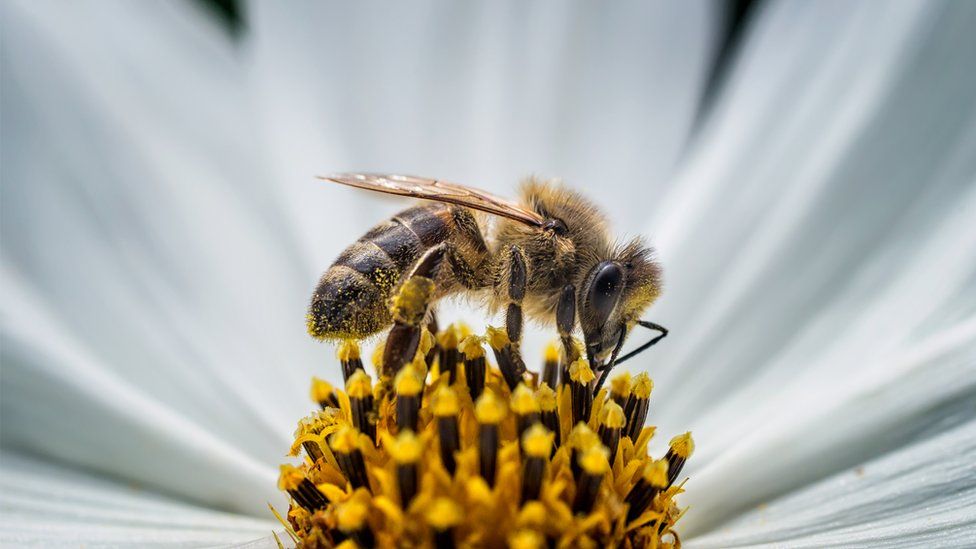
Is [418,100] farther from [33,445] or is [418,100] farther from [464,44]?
[33,445]

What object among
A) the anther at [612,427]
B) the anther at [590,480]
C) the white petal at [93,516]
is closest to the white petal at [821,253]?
the anther at [612,427]

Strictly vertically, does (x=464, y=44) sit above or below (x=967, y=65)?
above

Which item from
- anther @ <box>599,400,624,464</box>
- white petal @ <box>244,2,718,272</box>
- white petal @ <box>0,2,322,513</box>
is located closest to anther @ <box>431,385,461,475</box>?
anther @ <box>599,400,624,464</box>

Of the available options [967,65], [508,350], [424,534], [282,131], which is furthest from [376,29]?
[424,534]

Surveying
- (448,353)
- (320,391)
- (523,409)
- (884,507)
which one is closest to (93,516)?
(320,391)

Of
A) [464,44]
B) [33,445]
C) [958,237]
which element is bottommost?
[33,445]

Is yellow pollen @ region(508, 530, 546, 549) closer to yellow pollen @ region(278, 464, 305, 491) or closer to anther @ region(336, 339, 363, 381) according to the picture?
yellow pollen @ region(278, 464, 305, 491)
